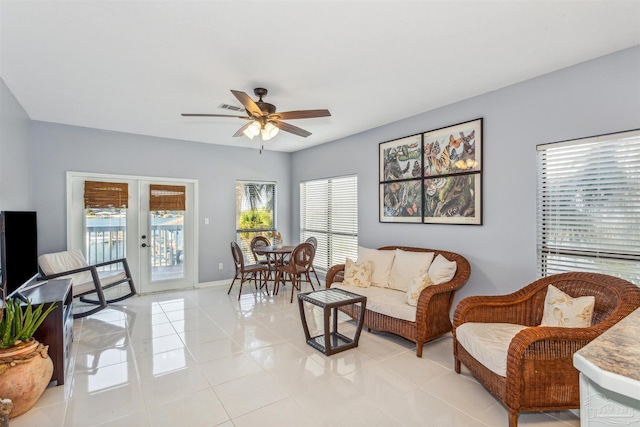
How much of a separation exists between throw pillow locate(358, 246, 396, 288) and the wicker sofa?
1.85ft

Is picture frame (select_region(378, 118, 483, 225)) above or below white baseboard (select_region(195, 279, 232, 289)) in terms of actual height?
above

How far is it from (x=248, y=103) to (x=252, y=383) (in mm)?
2344

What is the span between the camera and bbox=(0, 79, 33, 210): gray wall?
118 inches

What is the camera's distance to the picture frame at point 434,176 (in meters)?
3.54

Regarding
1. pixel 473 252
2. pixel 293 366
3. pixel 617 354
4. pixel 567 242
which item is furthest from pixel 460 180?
pixel 617 354

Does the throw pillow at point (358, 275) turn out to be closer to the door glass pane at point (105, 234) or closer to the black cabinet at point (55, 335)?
the black cabinet at point (55, 335)

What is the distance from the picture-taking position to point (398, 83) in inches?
124

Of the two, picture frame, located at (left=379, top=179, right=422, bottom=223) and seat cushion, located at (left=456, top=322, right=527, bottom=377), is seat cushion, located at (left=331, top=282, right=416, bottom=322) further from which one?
picture frame, located at (left=379, top=179, right=422, bottom=223)

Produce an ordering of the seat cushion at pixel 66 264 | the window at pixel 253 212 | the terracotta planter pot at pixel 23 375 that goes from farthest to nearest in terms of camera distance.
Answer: the window at pixel 253 212 < the seat cushion at pixel 66 264 < the terracotta planter pot at pixel 23 375

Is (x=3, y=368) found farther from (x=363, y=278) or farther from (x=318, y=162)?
(x=318, y=162)

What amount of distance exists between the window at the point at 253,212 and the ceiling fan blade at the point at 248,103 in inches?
131

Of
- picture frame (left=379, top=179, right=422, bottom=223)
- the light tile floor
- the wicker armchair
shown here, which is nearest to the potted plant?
the light tile floor

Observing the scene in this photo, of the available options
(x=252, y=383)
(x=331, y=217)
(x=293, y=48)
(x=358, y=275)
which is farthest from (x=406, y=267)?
(x=293, y=48)

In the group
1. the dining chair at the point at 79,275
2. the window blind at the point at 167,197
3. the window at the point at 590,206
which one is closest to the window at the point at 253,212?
the window blind at the point at 167,197
